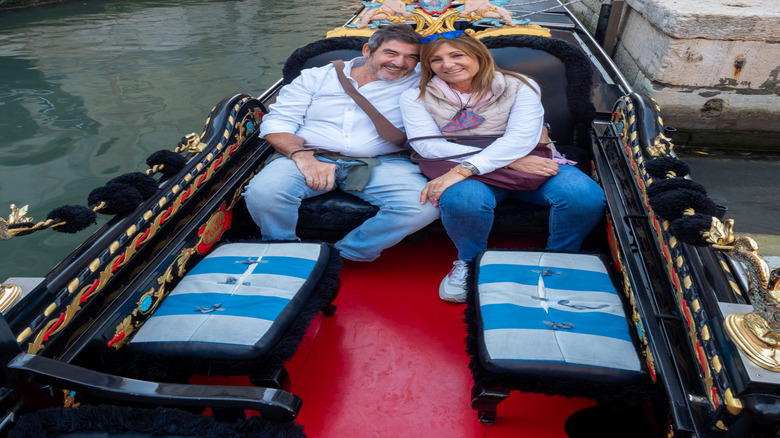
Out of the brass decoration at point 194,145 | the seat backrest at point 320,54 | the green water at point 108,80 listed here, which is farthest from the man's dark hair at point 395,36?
the green water at point 108,80

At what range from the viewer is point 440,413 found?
1379 mm

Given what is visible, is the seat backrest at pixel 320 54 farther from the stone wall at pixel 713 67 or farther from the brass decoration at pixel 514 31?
the stone wall at pixel 713 67

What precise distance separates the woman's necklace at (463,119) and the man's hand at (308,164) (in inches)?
18.9

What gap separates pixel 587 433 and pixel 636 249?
534 millimetres

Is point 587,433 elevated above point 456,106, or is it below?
below

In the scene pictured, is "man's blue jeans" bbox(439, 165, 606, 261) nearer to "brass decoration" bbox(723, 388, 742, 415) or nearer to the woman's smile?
the woman's smile

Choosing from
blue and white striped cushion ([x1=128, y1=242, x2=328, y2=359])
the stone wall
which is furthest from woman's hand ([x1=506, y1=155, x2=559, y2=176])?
the stone wall

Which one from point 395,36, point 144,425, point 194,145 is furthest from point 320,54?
point 144,425

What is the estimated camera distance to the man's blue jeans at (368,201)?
1.78 m

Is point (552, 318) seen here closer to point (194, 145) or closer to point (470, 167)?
point (470, 167)

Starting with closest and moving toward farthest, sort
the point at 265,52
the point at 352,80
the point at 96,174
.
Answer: the point at 352,80, the point at 96,174, the point at 265,52

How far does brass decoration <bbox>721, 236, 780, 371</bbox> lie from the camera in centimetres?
80

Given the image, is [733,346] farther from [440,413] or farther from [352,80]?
[352,80]

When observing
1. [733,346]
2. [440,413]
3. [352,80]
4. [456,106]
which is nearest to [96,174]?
[352,80]
